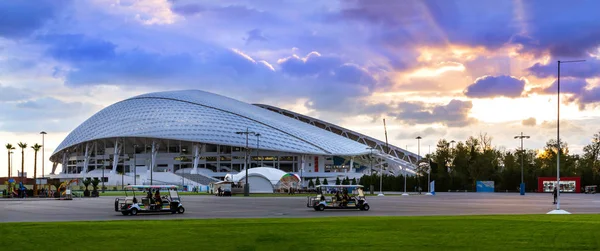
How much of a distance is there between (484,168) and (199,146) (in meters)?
62.5

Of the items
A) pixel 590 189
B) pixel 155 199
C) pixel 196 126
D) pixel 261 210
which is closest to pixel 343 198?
pixel 261 210

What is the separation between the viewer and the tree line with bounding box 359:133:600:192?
11675cm

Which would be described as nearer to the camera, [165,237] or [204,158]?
[165,237]

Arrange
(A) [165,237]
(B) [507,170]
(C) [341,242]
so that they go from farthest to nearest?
(B) [507,170] < (A) [165,237] < (C) [341,242]

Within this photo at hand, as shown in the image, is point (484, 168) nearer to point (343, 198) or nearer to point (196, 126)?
point (196, 126)

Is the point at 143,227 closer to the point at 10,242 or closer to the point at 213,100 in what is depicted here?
the point at 10,242

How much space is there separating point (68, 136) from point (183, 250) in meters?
163

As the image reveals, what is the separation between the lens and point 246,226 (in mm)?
23453

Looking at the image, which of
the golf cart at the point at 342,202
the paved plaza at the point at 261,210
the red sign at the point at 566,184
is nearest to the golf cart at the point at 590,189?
the red sign at the point at 566,184

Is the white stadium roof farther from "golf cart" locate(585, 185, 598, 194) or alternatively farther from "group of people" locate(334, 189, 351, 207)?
"group of people" locate(334, 189, 351, 207)

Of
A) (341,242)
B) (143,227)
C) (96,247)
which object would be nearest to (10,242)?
(96,247)

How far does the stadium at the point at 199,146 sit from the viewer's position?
146 m

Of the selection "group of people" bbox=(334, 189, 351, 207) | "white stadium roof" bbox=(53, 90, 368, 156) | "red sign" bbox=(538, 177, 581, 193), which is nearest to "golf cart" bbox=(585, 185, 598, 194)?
"red sign" bbox=(538, 177, 581, 193)

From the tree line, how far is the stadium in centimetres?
1376
